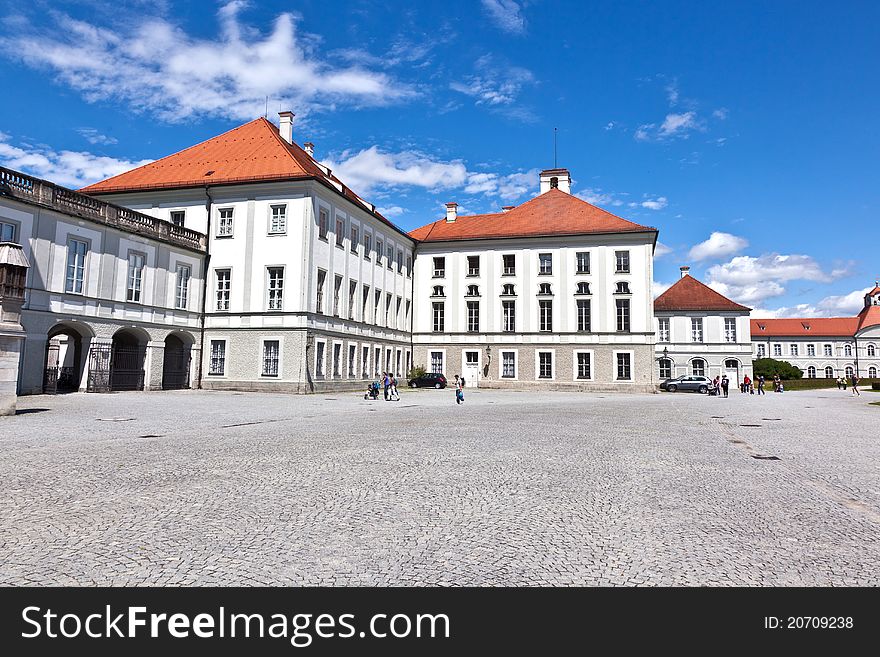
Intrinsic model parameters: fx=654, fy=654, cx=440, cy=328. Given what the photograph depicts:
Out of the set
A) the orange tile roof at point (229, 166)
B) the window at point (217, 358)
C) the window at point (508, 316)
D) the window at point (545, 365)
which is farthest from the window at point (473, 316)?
the window at point (217, 358)

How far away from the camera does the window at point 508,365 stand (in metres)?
51.0

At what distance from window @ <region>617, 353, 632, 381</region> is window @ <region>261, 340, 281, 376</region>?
25.7 metres

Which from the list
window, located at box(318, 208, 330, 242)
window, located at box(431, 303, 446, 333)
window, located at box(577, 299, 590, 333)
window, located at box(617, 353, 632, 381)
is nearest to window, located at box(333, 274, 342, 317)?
window, located at box(318, 208, 330, 242)

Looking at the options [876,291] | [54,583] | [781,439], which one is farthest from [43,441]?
[876,291]

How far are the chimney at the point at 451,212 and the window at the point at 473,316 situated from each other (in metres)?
9.13

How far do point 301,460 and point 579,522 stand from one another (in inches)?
196

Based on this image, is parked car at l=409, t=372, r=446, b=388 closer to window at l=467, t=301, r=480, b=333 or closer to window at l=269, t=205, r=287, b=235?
window at l=467, t=301, r=480, b=333

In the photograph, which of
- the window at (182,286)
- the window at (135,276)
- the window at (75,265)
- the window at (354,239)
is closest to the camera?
the window at (75,265)

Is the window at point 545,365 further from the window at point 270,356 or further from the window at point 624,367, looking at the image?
the window at point 270,356

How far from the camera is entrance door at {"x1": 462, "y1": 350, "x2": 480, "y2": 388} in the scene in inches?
2031

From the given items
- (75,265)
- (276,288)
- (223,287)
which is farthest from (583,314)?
(75,265)

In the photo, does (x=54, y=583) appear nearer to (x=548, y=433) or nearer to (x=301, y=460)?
(x=301, y=460)
